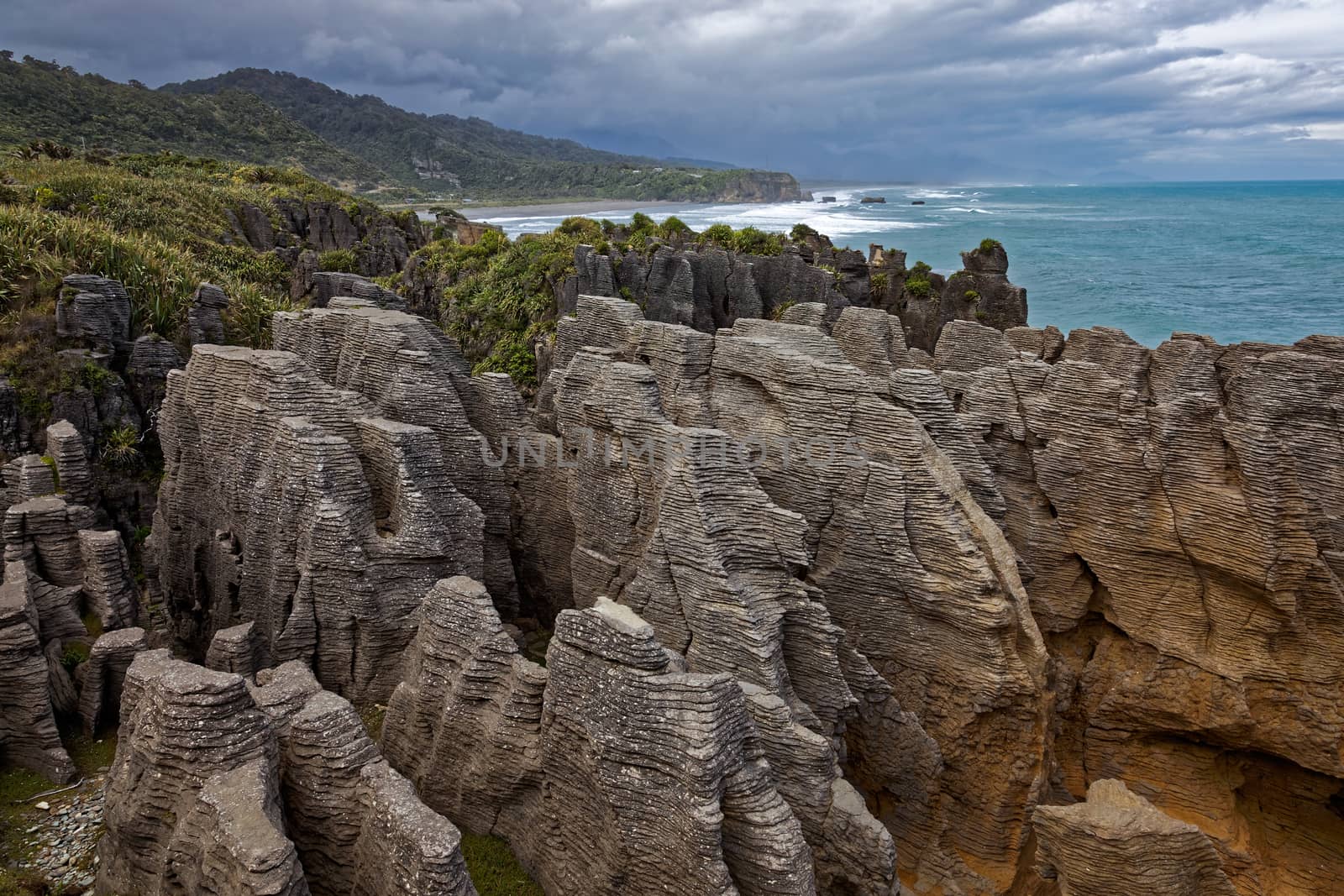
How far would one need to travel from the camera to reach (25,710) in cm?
1248

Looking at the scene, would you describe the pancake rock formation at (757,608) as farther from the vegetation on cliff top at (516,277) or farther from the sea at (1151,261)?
the sea at (1151,261)

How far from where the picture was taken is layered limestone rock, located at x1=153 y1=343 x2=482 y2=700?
44.4 feet

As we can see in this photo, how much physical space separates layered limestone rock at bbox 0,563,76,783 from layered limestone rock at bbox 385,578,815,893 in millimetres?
6138

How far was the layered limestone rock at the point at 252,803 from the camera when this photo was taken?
812 cm

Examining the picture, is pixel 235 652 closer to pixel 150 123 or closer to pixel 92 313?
pixel 92 313

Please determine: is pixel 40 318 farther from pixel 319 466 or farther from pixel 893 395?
pixel 893 395

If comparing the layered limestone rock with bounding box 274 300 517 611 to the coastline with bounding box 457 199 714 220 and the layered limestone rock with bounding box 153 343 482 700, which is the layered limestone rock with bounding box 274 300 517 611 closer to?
the layered limestone rock with bounding box 153 343 482 700

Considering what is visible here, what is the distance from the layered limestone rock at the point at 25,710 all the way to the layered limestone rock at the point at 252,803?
2966mm

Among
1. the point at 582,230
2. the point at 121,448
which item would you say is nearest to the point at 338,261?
the point at 582,230

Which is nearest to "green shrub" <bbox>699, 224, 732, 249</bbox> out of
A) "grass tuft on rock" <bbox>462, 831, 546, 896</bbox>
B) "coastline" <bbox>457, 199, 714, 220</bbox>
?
"grass tuft on rock" <bbox>462, 831, 546, 896</bbox>

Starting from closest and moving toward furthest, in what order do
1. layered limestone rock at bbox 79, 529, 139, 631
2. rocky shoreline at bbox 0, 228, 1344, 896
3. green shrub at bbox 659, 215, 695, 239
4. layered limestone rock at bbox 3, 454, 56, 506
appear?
rocky shoreline at bbox 0, 228, 1344, 896 → layered limestone rock at bbox 79, 529, 139, 631 → layered limestone rock at bbox 3, 454, 56, 506 → green shrub at bbox 659, 215, 695, 239

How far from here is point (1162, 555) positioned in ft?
52.2

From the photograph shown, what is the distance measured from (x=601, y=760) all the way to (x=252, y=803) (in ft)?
12.4

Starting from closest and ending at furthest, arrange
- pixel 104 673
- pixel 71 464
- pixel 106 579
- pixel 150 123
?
pixel 104 673 < pixel 106 579 < pixel 71 464 < pixel 150 123
